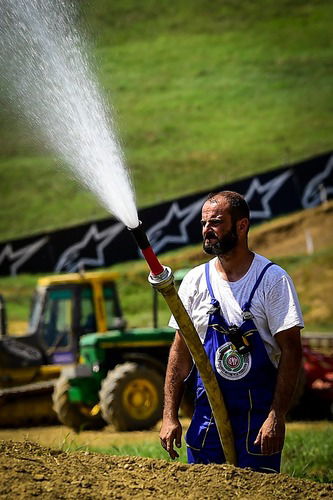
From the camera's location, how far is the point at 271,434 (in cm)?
414

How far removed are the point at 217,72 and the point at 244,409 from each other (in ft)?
123

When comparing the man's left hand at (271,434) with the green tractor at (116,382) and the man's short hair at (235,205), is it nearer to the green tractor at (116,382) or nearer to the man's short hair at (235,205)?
the man's short hair at (235,205)

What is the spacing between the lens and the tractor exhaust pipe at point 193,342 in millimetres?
4121

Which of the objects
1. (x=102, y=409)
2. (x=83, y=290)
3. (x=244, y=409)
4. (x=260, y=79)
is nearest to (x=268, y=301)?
(x=244, y=409)

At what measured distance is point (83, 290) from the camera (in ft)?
46.8

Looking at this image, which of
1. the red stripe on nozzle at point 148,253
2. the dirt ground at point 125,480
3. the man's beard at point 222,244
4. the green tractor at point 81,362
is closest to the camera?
the dirt ground at point 125,480

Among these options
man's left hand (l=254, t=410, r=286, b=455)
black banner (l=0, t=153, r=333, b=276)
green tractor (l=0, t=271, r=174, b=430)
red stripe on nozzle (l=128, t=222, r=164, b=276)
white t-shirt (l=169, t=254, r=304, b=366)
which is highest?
black banner (l=0, t=153, r=333, b=276)

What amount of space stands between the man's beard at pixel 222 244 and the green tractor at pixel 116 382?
7.85 m

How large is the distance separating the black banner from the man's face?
20.8m

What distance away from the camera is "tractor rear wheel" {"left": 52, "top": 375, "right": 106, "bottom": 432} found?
40.8ft

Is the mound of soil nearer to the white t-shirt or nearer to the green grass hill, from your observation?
the white t-shirt

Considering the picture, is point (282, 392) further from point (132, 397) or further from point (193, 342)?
point (132, 397)

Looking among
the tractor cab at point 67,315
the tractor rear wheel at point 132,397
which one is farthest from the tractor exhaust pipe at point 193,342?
the tractor cab at point 67,315

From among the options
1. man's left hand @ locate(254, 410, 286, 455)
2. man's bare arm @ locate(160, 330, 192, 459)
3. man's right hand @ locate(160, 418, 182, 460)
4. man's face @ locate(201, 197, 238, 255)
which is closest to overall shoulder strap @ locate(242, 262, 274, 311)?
man's face @ locate(201, 197, 238, 255)
